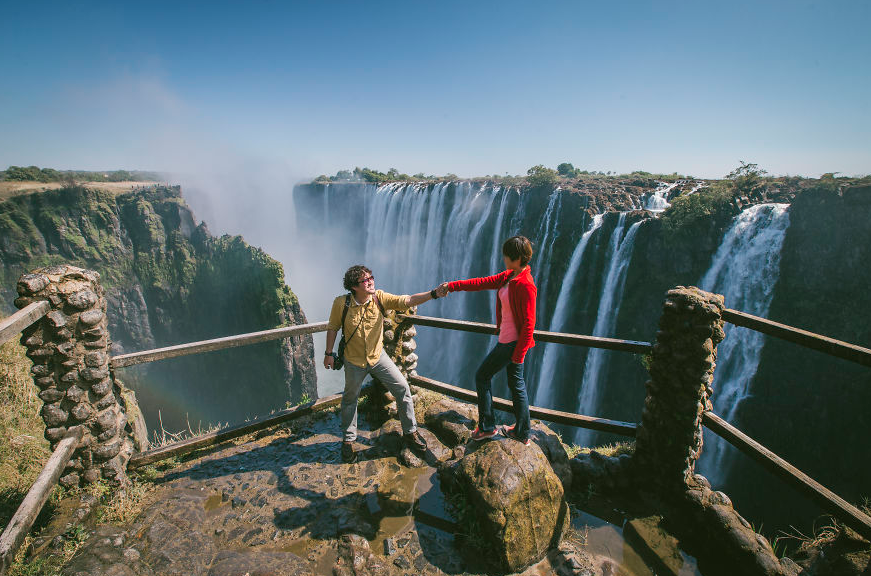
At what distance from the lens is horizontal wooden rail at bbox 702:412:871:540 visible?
95.2 inches

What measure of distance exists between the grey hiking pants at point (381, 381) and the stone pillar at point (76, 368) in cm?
218

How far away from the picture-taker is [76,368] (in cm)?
332

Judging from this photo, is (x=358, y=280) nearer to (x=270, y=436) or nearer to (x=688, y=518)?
(x=270, y=436)

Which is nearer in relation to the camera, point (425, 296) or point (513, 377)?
point (513, 377)

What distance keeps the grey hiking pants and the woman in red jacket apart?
804 mm

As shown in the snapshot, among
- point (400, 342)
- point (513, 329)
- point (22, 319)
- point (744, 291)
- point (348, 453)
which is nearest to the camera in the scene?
point (22, 319)

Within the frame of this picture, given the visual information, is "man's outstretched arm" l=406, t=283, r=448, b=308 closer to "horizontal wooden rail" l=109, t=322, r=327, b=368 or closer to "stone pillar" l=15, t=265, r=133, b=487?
"horizontal wooden rail" l=109, t=322, r=327, b=368

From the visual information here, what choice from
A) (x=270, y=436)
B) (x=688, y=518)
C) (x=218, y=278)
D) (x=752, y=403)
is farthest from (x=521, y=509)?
(x=218, y=278)

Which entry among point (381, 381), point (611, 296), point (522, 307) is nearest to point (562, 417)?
point (522, 307)

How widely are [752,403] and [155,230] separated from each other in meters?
54.1

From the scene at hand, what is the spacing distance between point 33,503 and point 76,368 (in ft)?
3.79

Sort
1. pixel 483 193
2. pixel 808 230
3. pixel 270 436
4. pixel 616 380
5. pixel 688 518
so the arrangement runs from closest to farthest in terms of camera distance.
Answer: pixel 688 518
pixel 270 436
pixel 808 230
pixel 616 380
pixel 483 193

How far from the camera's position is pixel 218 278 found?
129 feet

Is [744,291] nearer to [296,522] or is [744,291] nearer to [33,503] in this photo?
[296,522]
